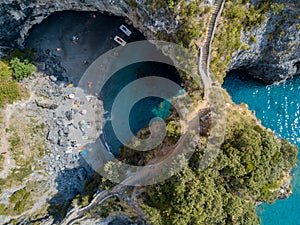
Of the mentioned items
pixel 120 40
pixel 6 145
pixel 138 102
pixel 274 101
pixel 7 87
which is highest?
pixel 274 101

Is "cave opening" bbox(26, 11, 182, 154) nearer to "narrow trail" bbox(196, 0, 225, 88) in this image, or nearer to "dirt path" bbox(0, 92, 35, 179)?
"dirt path" bbox(0, 92, 35, 179)

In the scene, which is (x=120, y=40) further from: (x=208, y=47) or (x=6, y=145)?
(x=6, y=145)

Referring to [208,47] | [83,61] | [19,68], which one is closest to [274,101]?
[208,47]

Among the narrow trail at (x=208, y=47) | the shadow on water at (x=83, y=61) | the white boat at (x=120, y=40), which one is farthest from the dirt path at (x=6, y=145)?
the narrow trail at (x=208, y=47)

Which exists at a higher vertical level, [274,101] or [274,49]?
[274,49]

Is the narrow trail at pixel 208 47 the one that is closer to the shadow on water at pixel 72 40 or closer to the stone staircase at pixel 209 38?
the stone staircase at pixel 209 38

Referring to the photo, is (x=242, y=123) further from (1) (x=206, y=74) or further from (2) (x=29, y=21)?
(2) (x=29, y=21)

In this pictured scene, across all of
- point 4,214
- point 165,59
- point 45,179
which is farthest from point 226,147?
point 4,214
